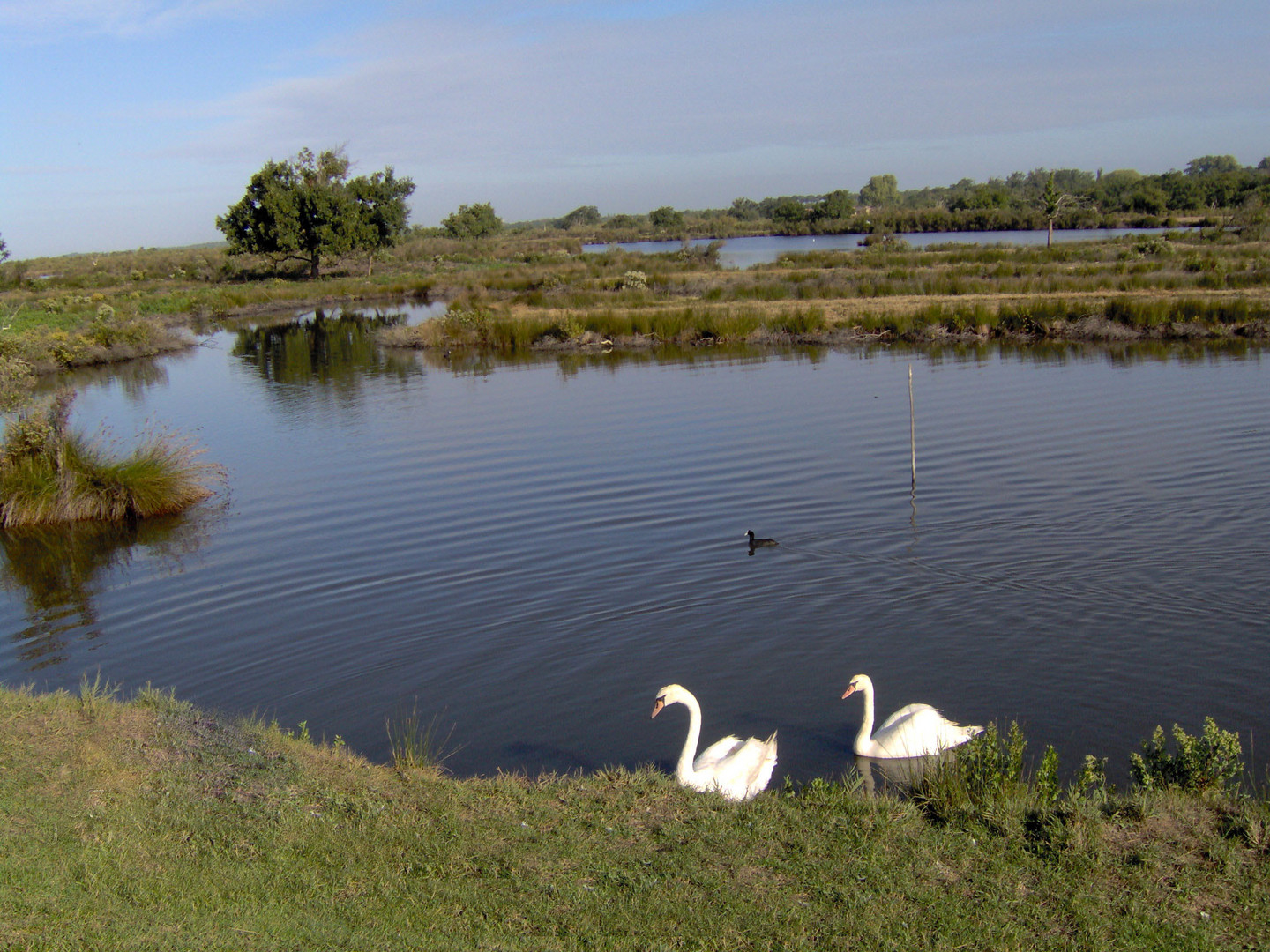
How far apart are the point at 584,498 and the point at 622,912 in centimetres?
1104

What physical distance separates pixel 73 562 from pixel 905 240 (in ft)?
216

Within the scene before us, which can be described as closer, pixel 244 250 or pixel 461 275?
pixel 461 275

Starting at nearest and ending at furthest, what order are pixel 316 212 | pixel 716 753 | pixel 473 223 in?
pixel 716 753
pixel 316 212
pixel 473 223

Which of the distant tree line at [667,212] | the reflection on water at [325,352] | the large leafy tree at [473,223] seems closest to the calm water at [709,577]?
the reflection on water at [325,352]

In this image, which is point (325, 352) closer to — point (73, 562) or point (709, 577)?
point (73, 562)

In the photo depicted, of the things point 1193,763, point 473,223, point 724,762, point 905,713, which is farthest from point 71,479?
point 473,223

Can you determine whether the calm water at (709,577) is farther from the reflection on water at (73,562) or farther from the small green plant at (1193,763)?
the small green plant at (1193,763)

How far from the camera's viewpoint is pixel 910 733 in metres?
7.40

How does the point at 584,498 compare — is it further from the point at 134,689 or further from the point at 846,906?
the point at 846,906

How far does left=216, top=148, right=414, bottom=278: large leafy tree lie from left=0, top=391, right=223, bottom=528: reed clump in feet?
178

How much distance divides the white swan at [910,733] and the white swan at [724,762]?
2.51ft

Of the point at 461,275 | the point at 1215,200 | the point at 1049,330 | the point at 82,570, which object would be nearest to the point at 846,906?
the point at 82,570

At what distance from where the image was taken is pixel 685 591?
→ 11203 millimetres

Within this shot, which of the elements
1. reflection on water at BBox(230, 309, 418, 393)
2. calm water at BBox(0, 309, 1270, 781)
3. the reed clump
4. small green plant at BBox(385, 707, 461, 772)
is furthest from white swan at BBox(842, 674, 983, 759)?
reflection on water at BBox(230, 309, 418, 393)
